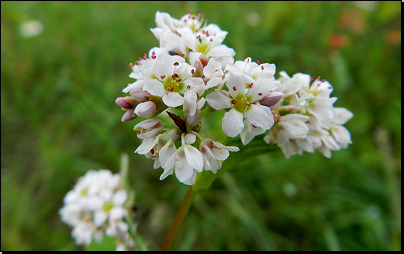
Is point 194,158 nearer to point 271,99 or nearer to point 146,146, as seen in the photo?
point 146,146

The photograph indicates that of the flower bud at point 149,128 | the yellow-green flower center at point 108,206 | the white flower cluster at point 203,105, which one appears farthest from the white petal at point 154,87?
the yellow-green flower center at point 108,206

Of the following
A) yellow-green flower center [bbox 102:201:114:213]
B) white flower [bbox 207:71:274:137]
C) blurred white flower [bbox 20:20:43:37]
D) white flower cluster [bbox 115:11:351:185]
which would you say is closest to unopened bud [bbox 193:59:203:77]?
white flower cluster [bbox 115:11:351:185]

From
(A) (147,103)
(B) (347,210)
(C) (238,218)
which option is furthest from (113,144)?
(B) (347,210)

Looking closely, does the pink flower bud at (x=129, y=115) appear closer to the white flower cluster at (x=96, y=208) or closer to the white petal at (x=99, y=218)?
the white flower cluster at (x=96, y=208)

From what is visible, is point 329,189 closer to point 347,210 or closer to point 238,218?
point 347,210

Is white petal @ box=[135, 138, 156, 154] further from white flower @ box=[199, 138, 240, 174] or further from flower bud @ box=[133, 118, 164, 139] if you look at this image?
white flower @ box=[199, 138, 240, 174]

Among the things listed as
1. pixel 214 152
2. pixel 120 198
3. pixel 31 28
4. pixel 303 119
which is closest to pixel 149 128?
pixel 214 152
